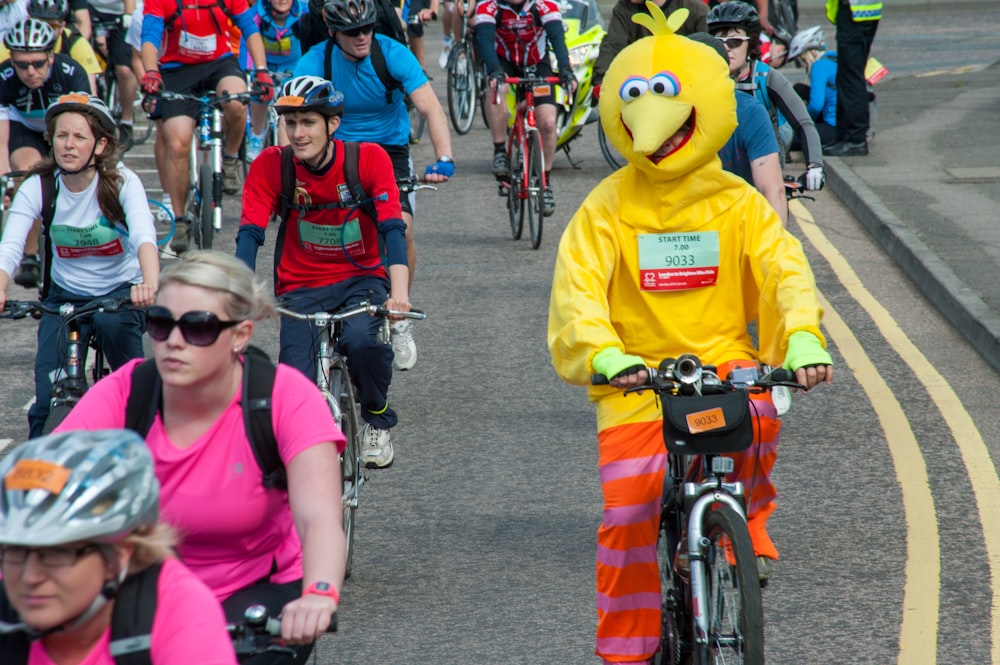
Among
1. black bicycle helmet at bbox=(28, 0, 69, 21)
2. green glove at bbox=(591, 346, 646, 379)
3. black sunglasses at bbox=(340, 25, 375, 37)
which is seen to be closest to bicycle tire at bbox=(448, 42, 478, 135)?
black bicycle helmet at bbox=(28, 0, 69, 21)

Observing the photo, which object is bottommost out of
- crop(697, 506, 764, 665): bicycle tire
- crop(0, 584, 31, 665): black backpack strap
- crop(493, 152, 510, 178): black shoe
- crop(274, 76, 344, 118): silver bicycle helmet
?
crop(493, 152, 510, 178): black shoe

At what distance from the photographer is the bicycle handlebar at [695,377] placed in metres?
4.46

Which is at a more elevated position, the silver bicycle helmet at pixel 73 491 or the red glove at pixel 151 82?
the silver bicycle helmet at pixel 73 491

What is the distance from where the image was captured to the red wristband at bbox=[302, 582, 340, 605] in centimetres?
332

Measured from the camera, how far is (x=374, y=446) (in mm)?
7102

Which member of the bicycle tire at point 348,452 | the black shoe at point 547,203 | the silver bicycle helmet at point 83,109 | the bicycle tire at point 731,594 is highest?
the silver bicycle helmet at point 83,109

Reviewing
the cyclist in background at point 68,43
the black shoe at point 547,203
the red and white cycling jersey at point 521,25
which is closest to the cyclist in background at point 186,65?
the cyclist in background at point 68,43

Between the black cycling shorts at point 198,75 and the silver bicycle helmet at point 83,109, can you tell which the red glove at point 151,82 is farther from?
the silver bicycle helmet at point 83,109

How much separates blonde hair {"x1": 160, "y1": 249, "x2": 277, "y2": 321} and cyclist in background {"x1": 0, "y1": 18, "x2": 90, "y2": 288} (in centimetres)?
648

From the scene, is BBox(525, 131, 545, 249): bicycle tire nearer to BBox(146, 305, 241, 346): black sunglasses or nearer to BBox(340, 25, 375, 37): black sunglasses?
BBox(340, 25, 375, 37): black sunglasses

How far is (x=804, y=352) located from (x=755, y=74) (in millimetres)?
4347

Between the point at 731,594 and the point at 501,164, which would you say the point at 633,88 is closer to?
the point at 731,594

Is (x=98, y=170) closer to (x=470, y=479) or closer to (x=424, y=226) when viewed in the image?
(x=470, y=479)

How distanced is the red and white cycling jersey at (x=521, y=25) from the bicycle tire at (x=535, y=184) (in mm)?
1246
